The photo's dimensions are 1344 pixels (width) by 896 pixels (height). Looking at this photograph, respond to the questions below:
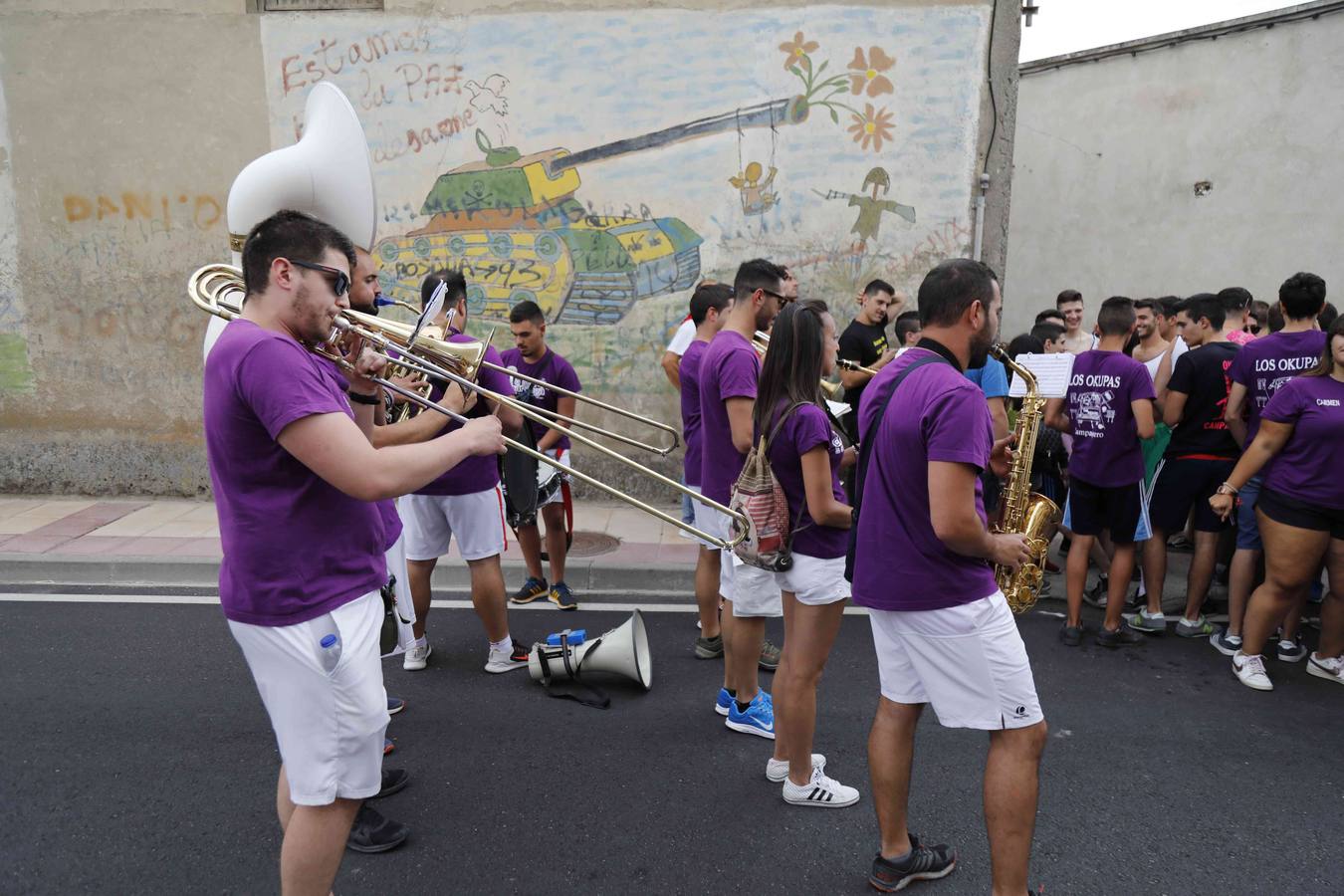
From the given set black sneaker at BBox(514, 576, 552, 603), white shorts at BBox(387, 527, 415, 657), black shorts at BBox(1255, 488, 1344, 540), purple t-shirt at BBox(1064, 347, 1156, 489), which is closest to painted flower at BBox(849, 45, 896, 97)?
purple t-shirt at BBox(1064, 347, 1156, 489)

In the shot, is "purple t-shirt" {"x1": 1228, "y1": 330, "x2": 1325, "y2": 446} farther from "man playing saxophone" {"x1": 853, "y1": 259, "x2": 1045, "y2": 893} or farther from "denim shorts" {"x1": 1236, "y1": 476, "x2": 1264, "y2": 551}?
"man playing saxophone" {"x1": 853, "y1": 259, "x2": 1045, "y2": 893}

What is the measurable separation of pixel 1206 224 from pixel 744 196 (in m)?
8.52

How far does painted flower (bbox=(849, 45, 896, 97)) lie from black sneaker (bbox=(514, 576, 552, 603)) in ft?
16.9

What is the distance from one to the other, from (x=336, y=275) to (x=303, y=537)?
0.69 meters

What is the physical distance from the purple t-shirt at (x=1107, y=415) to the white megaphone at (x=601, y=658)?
2893 millimetres

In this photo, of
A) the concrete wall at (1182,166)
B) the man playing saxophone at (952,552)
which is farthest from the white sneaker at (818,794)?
the concrete wall at (1182,166)

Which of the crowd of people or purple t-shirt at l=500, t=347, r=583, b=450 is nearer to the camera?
the crowd of people

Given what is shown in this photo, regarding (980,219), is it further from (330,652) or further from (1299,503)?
(330,652)

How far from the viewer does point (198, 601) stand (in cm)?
563

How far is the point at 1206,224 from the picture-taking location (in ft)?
40.9

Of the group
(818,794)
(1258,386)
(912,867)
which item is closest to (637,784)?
(818,794)

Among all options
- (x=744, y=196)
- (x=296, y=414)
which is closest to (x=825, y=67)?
(x=744, y=196)

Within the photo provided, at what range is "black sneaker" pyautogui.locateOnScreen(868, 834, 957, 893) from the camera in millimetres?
2848

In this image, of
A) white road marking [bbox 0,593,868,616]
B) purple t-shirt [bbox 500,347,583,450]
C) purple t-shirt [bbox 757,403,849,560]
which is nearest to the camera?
purple t-shirt [bbox 757,403,849,560]
